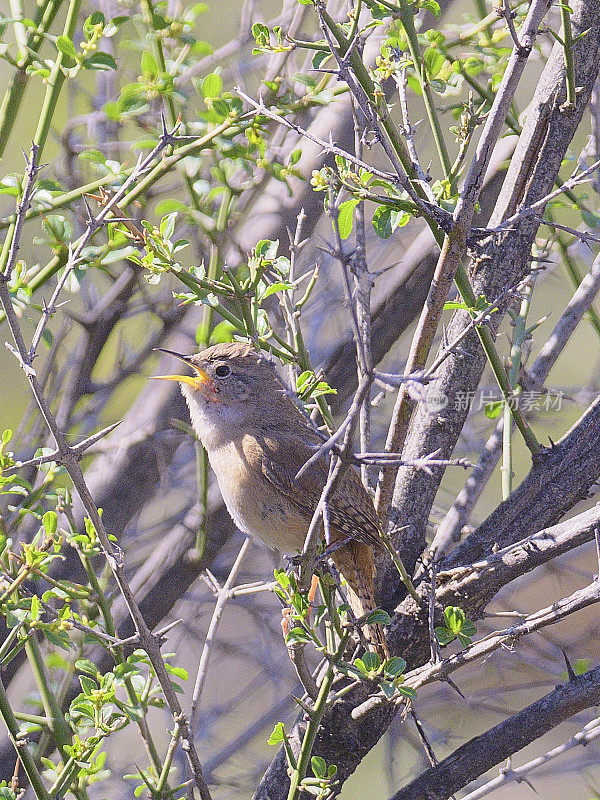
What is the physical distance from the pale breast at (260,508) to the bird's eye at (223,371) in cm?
30

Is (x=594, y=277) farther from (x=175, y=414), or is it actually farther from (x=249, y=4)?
(x=249, y=4)

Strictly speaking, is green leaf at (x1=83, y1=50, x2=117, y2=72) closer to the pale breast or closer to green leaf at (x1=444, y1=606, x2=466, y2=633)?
the pale breast

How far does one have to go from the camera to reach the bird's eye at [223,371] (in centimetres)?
301

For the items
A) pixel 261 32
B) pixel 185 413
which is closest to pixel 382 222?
pixel 261 32

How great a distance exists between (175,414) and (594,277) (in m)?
1.87

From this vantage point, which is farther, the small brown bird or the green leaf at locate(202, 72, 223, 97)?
the small brown bird

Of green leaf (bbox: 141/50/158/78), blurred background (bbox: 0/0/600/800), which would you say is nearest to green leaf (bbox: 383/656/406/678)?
blurred background (bbox: 0/0/600/800)

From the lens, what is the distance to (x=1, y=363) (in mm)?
5387

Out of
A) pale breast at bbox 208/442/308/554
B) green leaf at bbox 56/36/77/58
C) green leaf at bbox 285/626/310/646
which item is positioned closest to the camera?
green leaf at bbox 285/626/310/646

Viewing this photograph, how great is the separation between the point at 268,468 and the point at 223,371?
40 centimetres

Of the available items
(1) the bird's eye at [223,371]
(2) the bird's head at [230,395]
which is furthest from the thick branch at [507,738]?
(1) the bird's eye at [223,371]

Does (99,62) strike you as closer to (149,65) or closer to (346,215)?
(149,65)

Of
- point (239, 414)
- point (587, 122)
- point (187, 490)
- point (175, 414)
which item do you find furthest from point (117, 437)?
point (587, 122)

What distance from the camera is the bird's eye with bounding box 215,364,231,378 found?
3.01 meters
